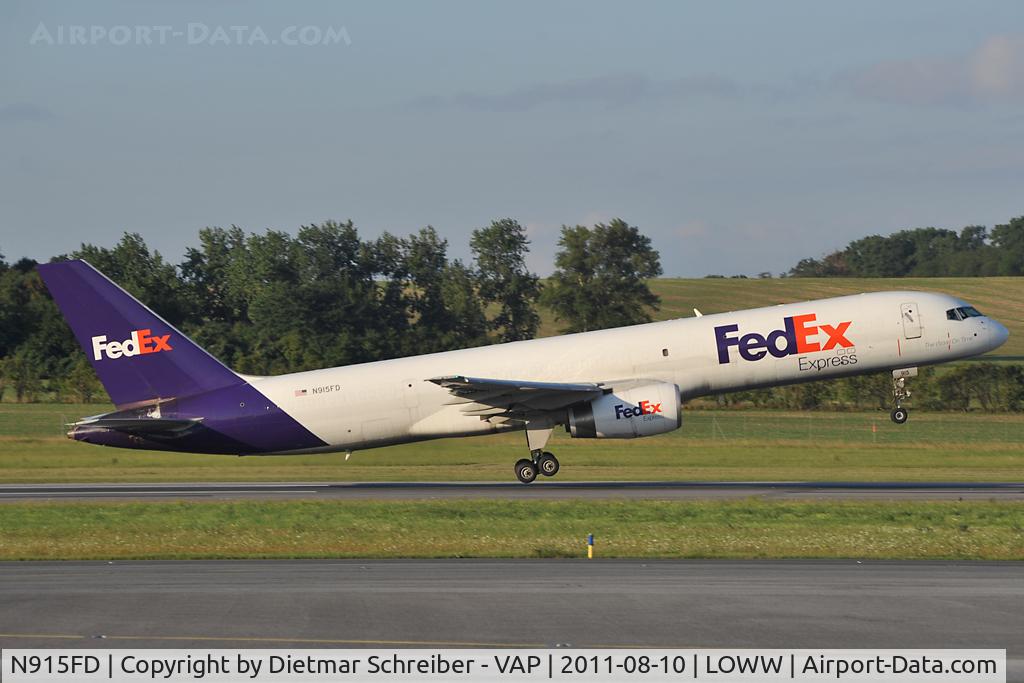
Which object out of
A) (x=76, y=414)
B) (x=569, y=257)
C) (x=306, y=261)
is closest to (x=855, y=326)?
(x=76, y=414)

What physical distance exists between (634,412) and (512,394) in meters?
3.68

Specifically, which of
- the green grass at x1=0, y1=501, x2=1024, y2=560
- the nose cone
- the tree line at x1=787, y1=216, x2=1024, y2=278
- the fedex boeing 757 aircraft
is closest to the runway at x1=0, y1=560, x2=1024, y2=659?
the green grass at x1=0, y1=501, x2=1024, y2=560

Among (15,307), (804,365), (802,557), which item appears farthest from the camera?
(15,307)

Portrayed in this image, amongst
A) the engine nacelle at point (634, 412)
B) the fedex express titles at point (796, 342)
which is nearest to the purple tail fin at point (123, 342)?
the engine nacelle at point (634, 412)

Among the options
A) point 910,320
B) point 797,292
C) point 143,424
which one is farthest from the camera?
point 797,292

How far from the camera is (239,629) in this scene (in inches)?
670

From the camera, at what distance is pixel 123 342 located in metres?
39.4

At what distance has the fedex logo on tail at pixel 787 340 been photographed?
38.6 meters

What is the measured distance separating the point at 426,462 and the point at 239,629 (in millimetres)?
34845

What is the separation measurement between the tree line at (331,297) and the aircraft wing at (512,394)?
45362 mm

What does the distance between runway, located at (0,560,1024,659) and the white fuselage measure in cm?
1549

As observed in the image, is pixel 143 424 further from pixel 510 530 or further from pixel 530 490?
pixel 510 530

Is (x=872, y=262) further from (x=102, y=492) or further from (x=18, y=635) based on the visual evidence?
(x=18, y=635)

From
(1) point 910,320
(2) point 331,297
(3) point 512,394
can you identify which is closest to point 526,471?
(3) point 512,394
